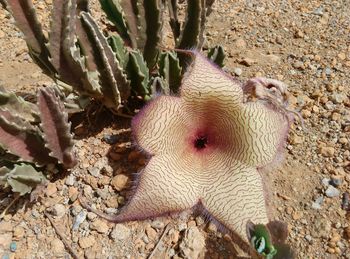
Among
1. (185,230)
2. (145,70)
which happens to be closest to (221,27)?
(145,70)

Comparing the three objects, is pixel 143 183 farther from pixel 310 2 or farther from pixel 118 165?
pixel 310 2

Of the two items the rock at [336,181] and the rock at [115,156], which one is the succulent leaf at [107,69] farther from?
the rock at [336,181]

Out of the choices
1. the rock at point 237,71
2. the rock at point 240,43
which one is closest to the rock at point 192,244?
the rock at point 237,71

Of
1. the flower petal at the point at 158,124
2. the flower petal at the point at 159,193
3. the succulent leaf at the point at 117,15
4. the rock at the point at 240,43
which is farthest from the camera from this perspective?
the rock at the point at 240,43

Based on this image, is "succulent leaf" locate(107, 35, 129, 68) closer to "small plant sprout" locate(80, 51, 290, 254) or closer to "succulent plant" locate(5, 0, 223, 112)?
"succulent plant" locate(5, 0, 223, 112)

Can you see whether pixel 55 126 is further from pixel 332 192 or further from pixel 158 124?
pixel 332 192

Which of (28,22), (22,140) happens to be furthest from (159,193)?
(28,22)

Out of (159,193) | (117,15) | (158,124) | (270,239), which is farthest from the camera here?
(117,15)
